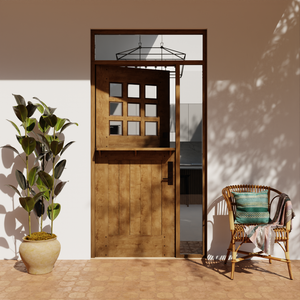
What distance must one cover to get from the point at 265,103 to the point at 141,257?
2481 mm

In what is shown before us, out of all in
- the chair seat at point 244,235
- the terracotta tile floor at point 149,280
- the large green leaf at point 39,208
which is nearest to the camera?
the terracotta tile floor at point 149,280

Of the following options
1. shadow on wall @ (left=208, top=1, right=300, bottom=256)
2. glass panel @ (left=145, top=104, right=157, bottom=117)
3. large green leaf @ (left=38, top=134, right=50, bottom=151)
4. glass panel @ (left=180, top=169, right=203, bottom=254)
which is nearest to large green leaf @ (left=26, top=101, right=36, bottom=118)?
large green leaf @ (left=38, top=134, right=50, bottom=151)

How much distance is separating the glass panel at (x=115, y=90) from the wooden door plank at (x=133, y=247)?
5.93 feet

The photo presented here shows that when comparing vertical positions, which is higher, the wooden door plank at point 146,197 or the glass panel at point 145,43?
the glass panel at point 145,43

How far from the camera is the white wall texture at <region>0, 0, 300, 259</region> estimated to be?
392 cm

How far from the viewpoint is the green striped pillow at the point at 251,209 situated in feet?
11.7

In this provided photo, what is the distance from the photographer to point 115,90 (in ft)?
13.3

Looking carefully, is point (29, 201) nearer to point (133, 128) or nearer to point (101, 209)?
point (101, 209)

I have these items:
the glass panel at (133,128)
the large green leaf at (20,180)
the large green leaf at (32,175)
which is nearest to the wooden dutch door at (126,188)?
the glass panel at (133,128)

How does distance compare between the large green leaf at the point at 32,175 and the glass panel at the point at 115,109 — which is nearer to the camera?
the large green leaf at the point at 32,175

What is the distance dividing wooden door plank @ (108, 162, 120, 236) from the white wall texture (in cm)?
28

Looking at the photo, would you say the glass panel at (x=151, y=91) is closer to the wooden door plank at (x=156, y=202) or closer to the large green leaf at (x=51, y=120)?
the wooden door plank at (x=156, y=202)

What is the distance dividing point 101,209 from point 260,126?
2.25 metres

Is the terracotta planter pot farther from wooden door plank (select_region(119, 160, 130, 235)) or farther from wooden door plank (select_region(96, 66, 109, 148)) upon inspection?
wooden door plank (select_region(96, 66, 109, 148))
